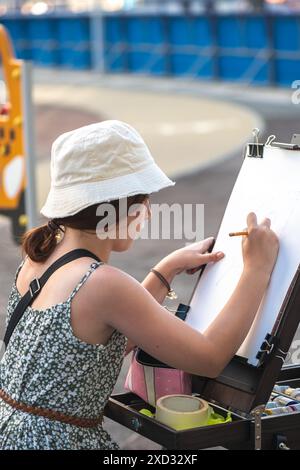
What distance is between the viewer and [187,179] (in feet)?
36.3

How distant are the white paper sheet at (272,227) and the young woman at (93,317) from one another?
0.15 feet

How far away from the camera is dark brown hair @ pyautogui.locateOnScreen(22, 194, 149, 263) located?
2660 millimetres

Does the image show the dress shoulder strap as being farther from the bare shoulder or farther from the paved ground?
the paved ground

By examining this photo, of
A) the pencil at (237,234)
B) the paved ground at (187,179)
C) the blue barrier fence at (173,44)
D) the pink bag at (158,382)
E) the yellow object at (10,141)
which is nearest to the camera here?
the pencil at (237,234)

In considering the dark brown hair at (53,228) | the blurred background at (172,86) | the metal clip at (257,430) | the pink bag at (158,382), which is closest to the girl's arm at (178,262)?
the pink bag at (158,382)

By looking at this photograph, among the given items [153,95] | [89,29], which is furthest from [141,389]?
[89,29]

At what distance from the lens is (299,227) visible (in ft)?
8.80

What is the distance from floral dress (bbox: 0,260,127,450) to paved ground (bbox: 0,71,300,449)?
1666 millimetres

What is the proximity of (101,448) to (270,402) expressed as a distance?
534 millimetres

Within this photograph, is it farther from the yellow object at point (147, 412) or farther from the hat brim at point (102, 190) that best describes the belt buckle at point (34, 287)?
the yellow object at point (147, 412)

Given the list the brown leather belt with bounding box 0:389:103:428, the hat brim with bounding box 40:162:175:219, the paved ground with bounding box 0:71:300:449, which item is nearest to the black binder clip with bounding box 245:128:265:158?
the hat brim with bounding box 40:162:175:219

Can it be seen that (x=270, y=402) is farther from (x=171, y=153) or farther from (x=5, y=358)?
(x=171, y=153)

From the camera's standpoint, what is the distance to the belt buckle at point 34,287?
2676 mm

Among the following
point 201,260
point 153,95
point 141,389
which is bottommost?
point 153,95
